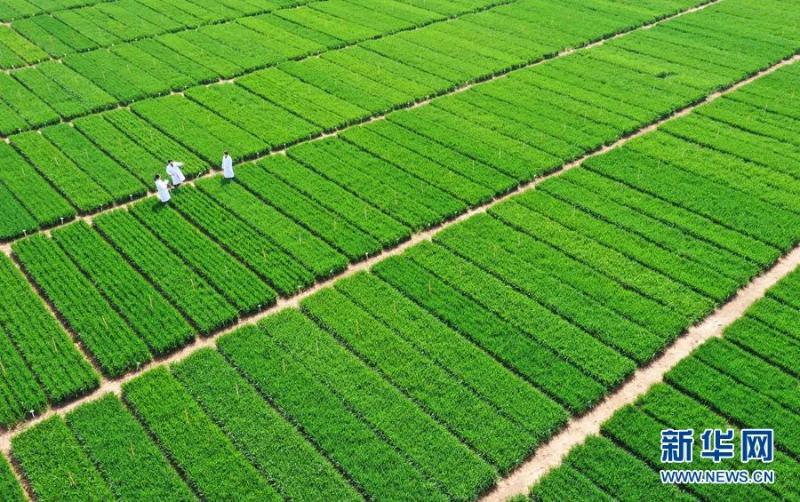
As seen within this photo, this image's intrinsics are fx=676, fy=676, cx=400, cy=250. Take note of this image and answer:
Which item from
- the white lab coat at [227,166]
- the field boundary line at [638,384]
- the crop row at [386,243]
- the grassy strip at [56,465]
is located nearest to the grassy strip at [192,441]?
the crop row at [386,243]

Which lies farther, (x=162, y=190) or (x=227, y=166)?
(x=227, y=166)

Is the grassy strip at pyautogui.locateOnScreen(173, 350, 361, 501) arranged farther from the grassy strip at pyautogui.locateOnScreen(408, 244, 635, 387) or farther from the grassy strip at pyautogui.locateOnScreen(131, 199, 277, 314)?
the grassy strip at pyautogui.locateOnScreen(408, 244, 635, 387)

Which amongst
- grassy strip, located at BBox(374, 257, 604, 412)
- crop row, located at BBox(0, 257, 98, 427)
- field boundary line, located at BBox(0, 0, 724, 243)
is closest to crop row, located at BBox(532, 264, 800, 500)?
grassy strip, located at BBox(374, 257, 604, 412)

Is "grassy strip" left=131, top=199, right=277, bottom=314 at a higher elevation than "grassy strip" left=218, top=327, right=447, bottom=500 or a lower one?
higher

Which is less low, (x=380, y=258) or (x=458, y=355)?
(x=380, y=258)

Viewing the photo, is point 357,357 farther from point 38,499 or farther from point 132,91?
point 132,91

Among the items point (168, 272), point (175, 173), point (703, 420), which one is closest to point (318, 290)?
point (168, 272)

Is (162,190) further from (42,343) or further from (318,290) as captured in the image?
(318,290)
